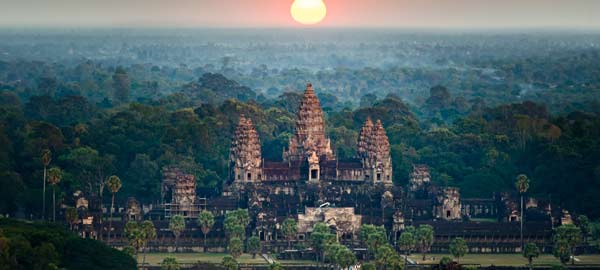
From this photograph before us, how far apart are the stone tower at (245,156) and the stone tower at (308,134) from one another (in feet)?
14.1

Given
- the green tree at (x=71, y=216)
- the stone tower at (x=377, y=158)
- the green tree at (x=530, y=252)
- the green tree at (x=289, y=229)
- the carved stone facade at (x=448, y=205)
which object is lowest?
the green tree at (x=530, y=252)

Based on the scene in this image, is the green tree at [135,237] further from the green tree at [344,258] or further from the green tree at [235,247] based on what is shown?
the green tree at [344,258]

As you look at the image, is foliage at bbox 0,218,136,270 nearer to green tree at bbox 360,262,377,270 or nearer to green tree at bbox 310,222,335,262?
green tree at bbox 360,262,377,270

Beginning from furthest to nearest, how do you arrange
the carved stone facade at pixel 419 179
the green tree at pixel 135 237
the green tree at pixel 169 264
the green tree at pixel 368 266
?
the carved stone facade at pixel 419 179, the green tree at pixel 135 237, the green tree at pixel 169 264, the green tree at pixel 368 266

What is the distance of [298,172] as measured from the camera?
Result: 111m

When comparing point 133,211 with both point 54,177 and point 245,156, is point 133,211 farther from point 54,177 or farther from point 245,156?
point 245,156

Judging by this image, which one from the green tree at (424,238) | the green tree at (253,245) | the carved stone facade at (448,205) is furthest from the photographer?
the carved stone facade at (448,205)

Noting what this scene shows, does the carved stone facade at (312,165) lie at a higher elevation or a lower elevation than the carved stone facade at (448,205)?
higher

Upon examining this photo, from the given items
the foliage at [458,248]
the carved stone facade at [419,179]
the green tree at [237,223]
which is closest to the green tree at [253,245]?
the green tree at [237,223]

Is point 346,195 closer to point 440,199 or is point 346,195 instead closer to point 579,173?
point 440,199

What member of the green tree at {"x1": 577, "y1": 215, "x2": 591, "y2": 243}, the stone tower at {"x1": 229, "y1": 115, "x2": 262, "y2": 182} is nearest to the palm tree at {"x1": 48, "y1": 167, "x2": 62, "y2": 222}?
the stone tower at {"x1": 229, "y1": 115, "x2": 262, "y2": 182}

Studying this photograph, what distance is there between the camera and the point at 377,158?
112 m

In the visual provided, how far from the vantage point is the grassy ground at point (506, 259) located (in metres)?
93.2

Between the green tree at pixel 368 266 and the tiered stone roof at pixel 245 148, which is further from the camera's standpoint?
the tiered stone roof at pixel 245 148
